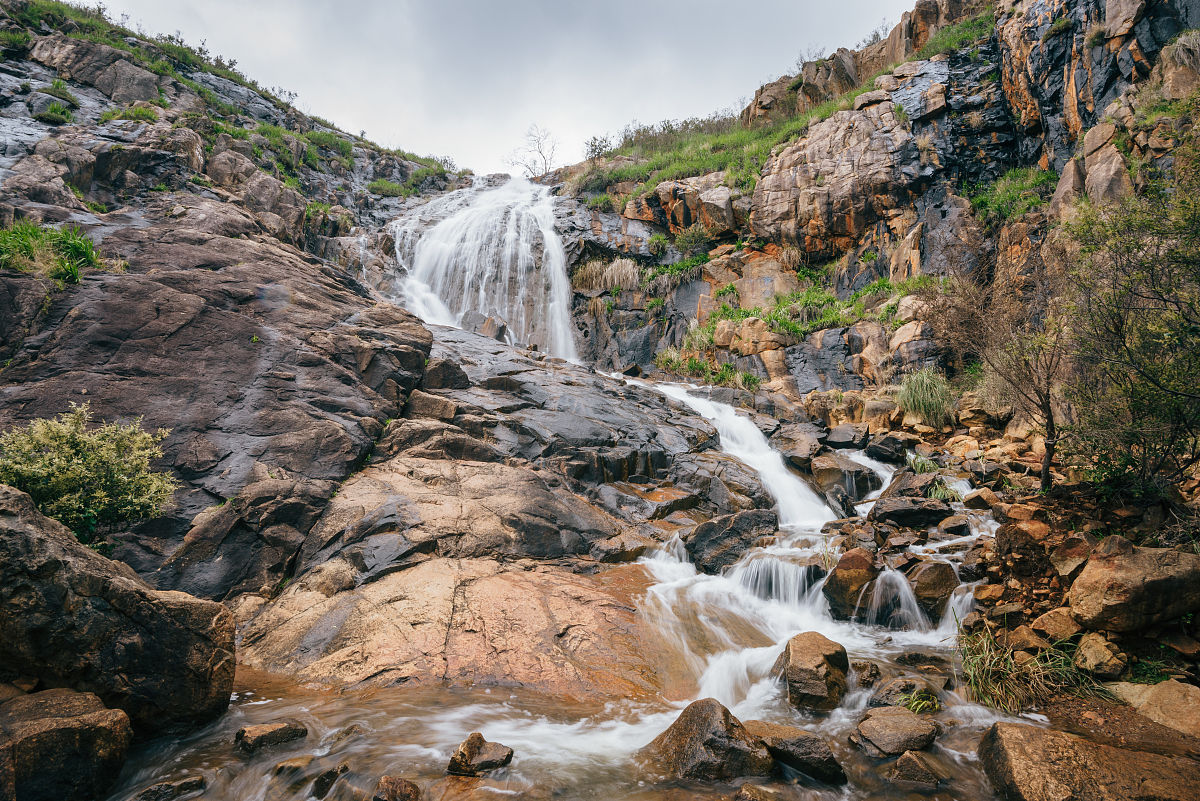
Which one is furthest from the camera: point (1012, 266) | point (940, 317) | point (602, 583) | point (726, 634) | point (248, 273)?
point (1012, 266)

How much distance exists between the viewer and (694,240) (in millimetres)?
24125

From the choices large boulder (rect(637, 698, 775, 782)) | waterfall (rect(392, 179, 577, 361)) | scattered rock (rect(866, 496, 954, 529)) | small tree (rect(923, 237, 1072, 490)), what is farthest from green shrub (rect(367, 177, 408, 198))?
large boulder (rect(637, 698, 775, 782))

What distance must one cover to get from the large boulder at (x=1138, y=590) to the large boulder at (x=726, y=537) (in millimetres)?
4516

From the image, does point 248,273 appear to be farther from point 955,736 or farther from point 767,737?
point 955,736

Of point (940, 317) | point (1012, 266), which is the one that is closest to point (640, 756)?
point (940, 317)

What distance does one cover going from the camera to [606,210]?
2723 cm

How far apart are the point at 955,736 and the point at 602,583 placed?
460 cm

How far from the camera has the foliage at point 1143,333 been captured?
18.2 ft

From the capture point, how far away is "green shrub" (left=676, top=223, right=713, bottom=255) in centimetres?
2409

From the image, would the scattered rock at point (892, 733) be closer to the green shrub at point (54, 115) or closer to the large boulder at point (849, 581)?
the large boulder at point (849, 581)

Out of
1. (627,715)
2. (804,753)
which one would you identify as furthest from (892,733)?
(627,715)

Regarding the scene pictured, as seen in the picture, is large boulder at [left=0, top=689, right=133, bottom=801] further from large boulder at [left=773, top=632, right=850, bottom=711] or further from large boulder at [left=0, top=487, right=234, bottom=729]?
large boulder at [left=773, top=632, right=850, bottom=711]

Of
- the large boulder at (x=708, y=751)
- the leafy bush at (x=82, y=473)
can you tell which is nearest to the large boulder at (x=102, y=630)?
the leafy bush at (x=82, y=473)

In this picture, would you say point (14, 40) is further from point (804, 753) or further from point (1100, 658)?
point (1100, 658)
